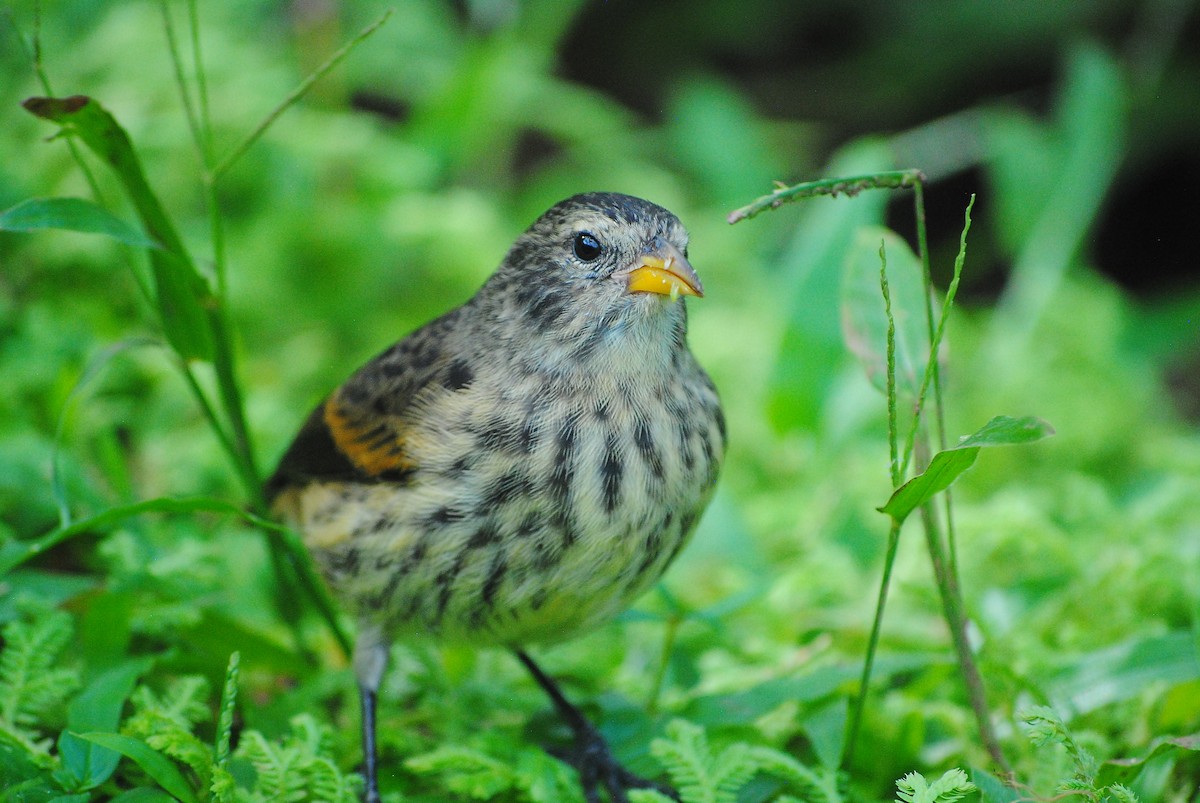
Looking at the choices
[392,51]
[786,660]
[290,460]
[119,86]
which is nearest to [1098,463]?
[786,660]

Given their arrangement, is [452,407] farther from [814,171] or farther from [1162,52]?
[1162,52]

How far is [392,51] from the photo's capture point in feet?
18.9

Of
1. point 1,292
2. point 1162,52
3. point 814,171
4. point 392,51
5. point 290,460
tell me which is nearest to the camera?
point 290,460

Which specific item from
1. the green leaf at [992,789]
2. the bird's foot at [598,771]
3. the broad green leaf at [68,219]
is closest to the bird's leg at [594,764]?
the bird's foot at [598,771]

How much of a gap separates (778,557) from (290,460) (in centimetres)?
179

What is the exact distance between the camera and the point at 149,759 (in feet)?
6.60

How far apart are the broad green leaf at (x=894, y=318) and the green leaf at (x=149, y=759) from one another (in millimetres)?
1569

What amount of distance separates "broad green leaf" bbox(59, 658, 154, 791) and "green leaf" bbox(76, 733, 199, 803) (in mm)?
74

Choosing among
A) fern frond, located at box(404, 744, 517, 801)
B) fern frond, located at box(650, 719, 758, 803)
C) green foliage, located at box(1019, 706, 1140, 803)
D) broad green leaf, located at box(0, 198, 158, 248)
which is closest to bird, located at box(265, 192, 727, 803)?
fern frond, located at box(404, 744, 517, 801)

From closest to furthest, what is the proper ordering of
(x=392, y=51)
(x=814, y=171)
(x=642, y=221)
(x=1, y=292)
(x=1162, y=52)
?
(x=642, y=221) → (x=1, y=292) → (x=392, y=51) → (x=1162, y=52) → (x=814, y=171)

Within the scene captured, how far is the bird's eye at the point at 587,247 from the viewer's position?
7.84 feet

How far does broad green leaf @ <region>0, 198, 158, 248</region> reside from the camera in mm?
2074

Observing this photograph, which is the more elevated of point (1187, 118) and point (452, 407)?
point (1187, 118)

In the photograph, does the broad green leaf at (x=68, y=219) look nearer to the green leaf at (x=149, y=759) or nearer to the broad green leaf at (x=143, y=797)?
the green leaf at (x=149, y=759)
